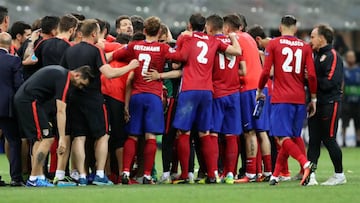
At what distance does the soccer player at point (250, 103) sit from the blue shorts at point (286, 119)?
130 cm

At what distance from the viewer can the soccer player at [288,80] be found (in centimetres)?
1669

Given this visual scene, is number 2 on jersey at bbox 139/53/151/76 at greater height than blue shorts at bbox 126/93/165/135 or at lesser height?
greater

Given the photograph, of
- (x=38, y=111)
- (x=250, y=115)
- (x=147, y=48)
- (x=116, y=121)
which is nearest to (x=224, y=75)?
(x=250, y=115)

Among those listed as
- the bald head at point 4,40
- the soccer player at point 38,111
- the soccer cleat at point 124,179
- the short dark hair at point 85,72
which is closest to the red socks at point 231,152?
the soccer cleat at point 124,179

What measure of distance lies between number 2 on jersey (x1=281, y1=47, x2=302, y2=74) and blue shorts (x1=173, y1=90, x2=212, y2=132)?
1.22 m

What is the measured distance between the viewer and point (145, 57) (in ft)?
56.7

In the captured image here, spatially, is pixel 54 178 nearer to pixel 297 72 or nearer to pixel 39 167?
pixel 39 167

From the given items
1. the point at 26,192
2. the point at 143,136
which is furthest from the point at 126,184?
the point at 26,192

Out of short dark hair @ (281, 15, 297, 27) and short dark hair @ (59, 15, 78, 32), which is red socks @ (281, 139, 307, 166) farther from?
short dark hair @ (59, 15, 78, 32)

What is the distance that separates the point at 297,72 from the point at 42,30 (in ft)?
11.9

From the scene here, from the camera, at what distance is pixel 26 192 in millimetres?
15500

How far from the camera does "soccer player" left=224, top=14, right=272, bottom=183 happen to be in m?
18.0

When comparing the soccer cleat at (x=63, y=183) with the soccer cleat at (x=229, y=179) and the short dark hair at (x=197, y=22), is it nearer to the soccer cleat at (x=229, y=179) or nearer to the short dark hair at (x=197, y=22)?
the soccer cleat at (x=229, y=179)

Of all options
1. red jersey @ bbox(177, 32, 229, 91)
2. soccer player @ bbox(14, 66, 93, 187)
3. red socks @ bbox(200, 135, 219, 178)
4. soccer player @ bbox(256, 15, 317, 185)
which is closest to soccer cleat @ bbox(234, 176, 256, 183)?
red socks @ bbox(200, 135, 219, 178)
